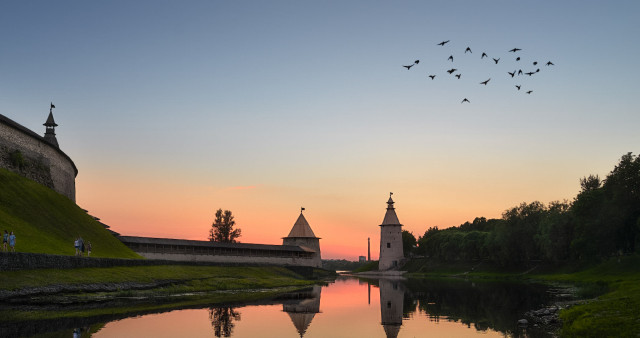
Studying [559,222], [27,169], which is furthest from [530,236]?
[27,169]

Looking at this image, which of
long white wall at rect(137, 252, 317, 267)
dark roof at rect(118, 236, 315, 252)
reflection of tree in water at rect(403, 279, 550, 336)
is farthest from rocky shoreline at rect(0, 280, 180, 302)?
long white wall at rect(137, 252, 317, 267)

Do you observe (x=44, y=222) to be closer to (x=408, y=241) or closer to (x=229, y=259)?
(x=229, y=259)

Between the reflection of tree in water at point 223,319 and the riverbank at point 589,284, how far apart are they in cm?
1160

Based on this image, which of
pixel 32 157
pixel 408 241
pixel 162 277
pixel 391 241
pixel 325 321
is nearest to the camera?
pixel 325 321

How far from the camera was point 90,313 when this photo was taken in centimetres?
2086

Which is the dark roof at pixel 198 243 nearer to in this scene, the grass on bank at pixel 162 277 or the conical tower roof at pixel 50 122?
the grass on bank at pixel 162 277

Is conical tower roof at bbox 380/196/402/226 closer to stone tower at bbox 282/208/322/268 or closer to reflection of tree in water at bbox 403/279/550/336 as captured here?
stone tower at bbox 282/208/322/268

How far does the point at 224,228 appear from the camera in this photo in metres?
86.7

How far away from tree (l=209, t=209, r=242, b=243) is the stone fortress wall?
3565cm

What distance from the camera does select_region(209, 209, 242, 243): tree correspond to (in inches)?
3386

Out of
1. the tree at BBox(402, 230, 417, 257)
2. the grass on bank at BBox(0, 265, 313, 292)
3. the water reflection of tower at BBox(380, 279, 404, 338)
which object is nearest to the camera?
the water reflection of tower at BBox(380, 279, 404, 338)

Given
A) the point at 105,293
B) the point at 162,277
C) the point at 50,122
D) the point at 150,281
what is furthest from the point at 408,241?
the point at 105,293

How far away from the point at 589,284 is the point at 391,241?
55593mm

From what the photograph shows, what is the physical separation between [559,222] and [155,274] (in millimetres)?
51172
